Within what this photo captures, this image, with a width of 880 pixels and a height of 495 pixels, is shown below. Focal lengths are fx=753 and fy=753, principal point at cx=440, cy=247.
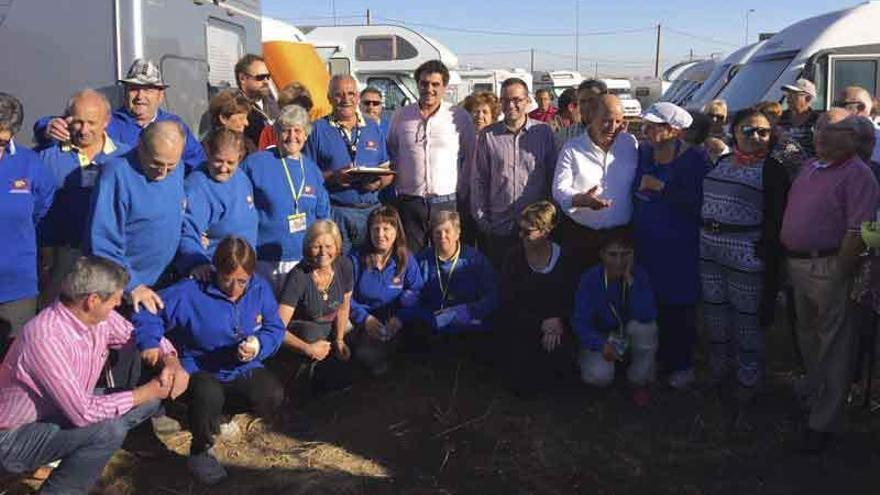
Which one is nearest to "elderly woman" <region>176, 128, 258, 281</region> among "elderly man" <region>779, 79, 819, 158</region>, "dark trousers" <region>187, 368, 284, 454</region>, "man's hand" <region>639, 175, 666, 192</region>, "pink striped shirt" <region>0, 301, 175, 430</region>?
"dark trousers" <region>187, 368, 284, 454</region>

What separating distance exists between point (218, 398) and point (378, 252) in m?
1.45

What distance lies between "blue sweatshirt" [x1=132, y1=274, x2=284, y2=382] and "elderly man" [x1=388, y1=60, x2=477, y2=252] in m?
1.42

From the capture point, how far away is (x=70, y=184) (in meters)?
4.08

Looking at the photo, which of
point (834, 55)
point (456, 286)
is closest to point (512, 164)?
point (456, 286)

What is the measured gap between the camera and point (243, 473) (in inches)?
151

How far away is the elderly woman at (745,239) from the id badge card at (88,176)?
11.3 feet

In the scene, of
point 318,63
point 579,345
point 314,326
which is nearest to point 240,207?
point 314,326

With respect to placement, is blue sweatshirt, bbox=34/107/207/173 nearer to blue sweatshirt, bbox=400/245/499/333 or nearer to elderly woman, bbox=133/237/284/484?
elderly woman, bbox=133/237/284/484

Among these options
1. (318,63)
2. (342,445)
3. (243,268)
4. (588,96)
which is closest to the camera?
(243,268)

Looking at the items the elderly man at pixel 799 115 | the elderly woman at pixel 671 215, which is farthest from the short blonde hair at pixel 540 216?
the elderly man at pixel 799 115

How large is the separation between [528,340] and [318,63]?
6.15 meters

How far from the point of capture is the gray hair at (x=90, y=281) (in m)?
3.11

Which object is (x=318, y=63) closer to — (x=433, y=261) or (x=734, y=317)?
(x=433, y=261)

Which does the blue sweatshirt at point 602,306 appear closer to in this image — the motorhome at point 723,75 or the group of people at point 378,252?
the group of people at point 378,252
